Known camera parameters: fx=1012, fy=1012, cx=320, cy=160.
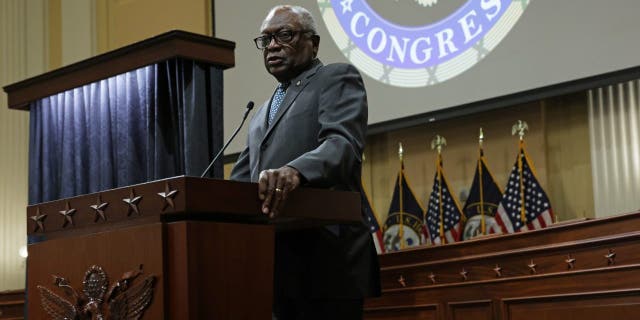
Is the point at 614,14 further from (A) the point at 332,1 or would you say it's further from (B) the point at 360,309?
(B) the point at 360,309

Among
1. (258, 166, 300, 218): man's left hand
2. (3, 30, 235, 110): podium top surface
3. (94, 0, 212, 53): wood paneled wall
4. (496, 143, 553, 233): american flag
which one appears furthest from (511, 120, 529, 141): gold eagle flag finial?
(258, 166, 300, 218): man's left hand

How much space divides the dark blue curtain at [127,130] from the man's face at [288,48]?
2830 mm

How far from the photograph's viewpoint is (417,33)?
580 cm

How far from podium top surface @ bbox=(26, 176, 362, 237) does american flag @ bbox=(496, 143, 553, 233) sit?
3.43m

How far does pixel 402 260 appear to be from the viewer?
489 centimetres

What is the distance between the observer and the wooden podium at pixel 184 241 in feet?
6.21

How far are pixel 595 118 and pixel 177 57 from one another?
2.35 meters

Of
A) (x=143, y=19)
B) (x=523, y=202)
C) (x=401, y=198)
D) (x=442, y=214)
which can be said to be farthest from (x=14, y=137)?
(x=523, y=202)

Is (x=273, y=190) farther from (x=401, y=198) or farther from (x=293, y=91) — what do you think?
(x=401, y=198)

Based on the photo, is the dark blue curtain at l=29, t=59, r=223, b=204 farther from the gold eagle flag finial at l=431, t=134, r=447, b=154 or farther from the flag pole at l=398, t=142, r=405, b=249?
the gold eagle flag finial at l=431, t=134, r=447, b=154

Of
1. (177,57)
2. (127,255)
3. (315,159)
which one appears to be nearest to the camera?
(127,255)

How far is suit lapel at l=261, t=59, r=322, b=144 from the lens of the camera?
2521 mm

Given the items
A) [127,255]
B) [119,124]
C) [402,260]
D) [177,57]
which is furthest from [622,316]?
[119,124]

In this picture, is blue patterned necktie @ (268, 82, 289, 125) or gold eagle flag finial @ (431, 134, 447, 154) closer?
blue patterned necktie @ (268, 82, 289, 125)
